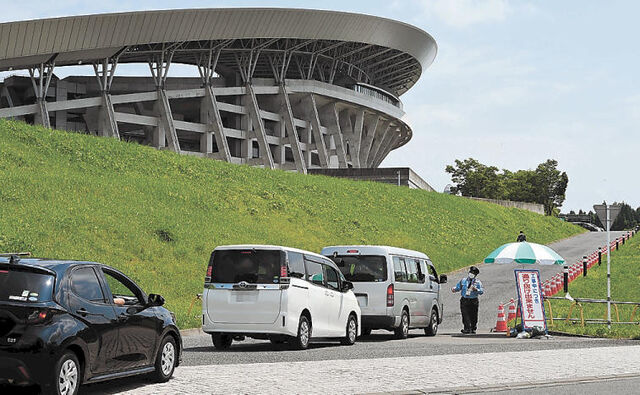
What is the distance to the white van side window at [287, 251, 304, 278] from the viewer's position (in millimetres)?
15461

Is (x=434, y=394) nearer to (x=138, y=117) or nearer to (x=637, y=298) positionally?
(x=637, y=298)

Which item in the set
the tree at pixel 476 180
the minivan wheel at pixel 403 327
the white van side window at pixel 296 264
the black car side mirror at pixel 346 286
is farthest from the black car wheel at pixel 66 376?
the tree at pixel 476 180

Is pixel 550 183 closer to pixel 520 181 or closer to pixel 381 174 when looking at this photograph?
pixel 520 181

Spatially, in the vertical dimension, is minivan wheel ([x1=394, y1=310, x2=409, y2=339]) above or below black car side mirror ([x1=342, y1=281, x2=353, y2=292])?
below

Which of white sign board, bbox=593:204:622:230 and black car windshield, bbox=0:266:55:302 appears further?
white sign board, bbox=593:204:622:230

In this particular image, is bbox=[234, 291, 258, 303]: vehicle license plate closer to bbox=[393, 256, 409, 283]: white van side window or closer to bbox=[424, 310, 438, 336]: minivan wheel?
bbox=[393, 256, 409, 283]: white van side window

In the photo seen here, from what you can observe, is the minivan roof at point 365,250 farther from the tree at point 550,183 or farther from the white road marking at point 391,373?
the tree at point 550,183

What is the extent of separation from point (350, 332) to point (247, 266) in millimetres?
3355

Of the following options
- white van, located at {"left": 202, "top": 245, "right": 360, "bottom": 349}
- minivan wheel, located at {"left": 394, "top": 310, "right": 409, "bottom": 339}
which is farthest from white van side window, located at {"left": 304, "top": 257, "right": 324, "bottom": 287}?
minivan wheel, located at {"left": 394, "top": 310, "right": 409, "bottom": 339}

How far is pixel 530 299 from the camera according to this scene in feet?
65.5

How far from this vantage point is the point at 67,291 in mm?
8969

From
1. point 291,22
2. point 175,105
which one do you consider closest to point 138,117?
point 175,105

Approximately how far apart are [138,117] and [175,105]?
10764 mm

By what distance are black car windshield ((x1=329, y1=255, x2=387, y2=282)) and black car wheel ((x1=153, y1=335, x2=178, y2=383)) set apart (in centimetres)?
857
